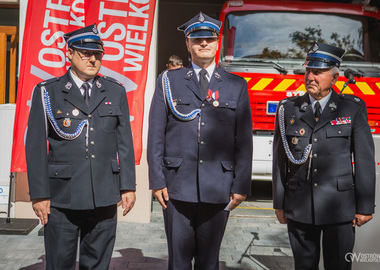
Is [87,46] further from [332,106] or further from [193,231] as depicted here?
→ [332,106]

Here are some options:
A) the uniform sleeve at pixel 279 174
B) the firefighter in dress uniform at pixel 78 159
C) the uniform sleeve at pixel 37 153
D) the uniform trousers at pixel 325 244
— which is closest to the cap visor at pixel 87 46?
the firefighter in dress uniform at pixel 78 159

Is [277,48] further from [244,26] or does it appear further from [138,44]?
[138,44]

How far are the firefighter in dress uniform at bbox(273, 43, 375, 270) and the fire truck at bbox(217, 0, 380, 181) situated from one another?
402 cm

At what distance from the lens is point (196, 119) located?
327 cm

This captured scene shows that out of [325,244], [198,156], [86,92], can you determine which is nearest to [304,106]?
[198,156]

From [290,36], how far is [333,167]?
15.5 feet

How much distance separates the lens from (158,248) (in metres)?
5.39

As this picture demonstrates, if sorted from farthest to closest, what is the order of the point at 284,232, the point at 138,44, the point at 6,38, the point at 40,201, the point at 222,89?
the point at 6,38
the point at 284,232
the point at 138,44
the point at 222,89
the point at 40,201

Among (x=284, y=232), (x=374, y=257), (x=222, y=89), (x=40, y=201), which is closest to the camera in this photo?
(x=40, y=201)

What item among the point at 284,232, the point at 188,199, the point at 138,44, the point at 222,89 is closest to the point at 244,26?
the point at 138,44

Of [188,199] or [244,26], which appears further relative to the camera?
[244,26]

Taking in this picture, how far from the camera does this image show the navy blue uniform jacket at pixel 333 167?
10.4ft

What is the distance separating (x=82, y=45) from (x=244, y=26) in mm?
4664

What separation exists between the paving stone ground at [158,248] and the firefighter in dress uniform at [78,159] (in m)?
1.58
